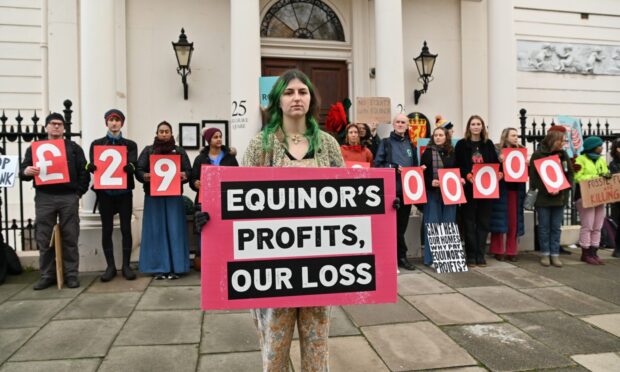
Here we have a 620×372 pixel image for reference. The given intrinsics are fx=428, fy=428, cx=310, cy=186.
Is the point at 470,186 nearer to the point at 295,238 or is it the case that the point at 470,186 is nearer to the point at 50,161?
the point at 295,238

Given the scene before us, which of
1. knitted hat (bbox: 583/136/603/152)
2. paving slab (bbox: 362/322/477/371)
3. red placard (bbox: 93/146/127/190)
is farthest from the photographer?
knitted hat (bbox: 583/136/603/152)

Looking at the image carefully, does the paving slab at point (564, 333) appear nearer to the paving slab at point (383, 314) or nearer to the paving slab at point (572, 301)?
the paving slab at point (572, 301)

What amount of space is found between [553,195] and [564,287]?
5.26ft

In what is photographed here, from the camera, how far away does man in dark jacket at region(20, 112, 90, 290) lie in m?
5.41

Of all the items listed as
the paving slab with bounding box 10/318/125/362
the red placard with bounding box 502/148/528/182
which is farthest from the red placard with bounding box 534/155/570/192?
the paving slab with bounding box 10/318/125/362

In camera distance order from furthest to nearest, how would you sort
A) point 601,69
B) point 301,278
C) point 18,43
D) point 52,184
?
point 601,69
point 18,43
point 52,184
point 301,278

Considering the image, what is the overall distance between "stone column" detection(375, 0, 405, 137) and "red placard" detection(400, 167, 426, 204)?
190 centimetres

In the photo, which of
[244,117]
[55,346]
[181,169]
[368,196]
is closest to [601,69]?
[244,117]

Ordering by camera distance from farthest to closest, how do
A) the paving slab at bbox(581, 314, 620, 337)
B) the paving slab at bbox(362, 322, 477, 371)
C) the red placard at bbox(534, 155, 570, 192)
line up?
1. the red placard at bbox(534, 155, 570, 192)
2. the paving slab at bbox(581, 314, 620, 337)
3. the paving slab at bbox(362, 322, 477, 371)

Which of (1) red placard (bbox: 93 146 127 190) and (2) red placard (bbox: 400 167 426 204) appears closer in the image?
(1) red placard (bbox: 93 146 127 190)

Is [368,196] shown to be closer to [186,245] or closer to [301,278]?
[301,278]

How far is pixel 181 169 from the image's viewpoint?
589cm

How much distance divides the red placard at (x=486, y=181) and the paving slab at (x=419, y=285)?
1.52m

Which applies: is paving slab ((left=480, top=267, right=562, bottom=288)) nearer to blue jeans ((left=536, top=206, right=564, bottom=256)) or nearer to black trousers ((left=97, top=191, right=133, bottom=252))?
blue jeans ((left=536, top=206, right=564, bottom=256))
